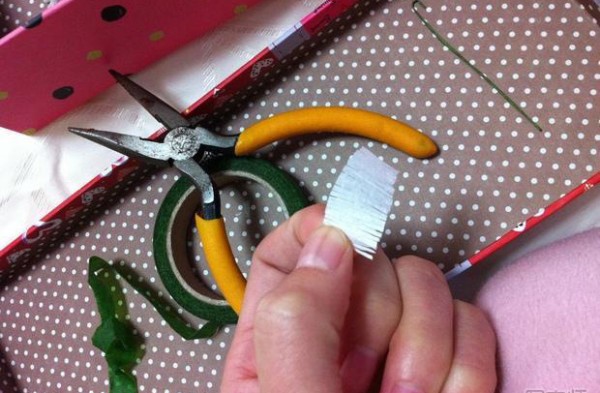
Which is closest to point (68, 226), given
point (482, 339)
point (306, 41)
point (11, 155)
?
point (11, 155)

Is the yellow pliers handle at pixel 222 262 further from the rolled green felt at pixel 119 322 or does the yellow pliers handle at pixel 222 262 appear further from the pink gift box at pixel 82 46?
the pink gift box at pixel 82 46

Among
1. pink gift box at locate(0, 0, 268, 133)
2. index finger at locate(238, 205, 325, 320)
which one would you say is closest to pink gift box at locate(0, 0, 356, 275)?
pink gift box at locate(0, 0, 268, 133)

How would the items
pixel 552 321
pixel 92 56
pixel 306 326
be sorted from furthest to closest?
pixel 92 56 < pixel 552 321 < pixel 306 326

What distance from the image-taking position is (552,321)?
442 millimetres

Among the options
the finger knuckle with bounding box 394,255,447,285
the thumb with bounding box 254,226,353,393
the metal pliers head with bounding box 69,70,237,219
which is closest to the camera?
the thumb with bounding box 254,226,353,393

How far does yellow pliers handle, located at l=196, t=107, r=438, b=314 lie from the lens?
50 centimetres

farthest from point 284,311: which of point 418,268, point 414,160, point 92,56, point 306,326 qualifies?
point 92,56

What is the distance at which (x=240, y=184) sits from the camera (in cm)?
56

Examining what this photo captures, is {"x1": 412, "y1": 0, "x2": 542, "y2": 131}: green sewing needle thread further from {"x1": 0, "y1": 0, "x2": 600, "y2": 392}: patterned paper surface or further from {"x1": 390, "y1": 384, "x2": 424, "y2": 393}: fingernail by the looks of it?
{"x1": 390, "y1": 384, "x2": 424, "y2": 393}: fingernail

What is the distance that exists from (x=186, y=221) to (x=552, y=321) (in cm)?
30

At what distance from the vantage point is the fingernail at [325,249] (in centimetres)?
35

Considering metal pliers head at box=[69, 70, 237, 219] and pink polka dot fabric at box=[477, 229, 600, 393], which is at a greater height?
metal pliers head at box=[69, 70, 237, 219]

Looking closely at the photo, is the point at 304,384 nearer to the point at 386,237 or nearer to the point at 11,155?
the point at 386,237

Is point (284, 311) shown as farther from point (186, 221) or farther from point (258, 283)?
point (186, 221)
